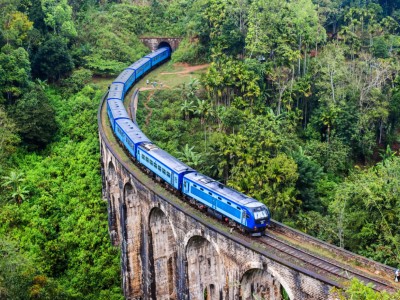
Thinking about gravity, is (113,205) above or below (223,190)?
below

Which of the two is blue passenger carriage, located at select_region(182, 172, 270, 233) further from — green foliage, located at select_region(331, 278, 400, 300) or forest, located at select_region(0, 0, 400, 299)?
forest, located at select_region(0, 0, 400, 299)

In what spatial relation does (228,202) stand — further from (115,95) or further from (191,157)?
(115,95)

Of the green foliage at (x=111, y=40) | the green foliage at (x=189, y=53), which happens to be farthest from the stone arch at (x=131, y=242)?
the green foliage at (x=189, y=53)


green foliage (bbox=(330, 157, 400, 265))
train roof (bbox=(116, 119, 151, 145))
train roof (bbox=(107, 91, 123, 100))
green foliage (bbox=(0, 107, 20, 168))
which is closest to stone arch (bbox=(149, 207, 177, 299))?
train roof (bbox=(116, 119, 151, 145))

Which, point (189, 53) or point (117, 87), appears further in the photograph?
point (189, 53)

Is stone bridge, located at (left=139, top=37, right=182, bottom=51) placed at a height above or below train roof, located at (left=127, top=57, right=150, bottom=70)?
above

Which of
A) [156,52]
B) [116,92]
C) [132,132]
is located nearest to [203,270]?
[132,132]

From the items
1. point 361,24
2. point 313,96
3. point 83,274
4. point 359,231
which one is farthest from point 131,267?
point 361,24
